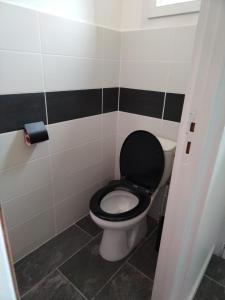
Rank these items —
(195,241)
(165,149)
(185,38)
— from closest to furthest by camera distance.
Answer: (195,241), (185,38), (165,149)

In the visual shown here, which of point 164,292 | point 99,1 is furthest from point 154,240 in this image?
point 99,1

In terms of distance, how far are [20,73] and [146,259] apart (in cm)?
144

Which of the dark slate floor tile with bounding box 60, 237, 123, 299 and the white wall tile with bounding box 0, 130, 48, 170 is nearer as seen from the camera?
the white wall tile with bounding box 0, 130, 48, 170

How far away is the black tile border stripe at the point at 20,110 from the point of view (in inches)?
41.5

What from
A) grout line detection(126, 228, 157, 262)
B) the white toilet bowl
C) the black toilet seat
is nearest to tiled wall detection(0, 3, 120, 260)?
the black toilet seat

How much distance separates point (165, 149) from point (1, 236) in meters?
1.15

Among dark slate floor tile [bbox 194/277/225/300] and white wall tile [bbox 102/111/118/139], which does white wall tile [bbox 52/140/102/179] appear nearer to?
white wall tile [bbox 102/111/118/139]

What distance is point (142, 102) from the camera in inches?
61.6

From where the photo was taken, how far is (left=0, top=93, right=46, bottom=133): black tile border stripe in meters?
1.05

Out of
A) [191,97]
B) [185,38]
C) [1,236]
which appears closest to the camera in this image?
[1,236]

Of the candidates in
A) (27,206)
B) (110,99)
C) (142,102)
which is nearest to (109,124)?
(110,99)

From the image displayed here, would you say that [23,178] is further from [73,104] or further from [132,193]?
[132,193]

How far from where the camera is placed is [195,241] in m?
0.90

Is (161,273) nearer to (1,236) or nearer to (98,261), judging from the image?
(98,261)
